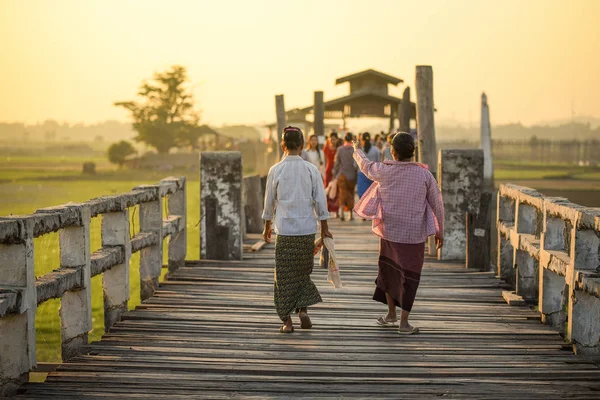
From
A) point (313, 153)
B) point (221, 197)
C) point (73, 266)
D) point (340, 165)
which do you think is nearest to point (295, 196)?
point (73, 266)

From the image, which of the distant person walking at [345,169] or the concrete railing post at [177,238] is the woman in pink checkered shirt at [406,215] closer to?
the concrete railing post at [177,238]

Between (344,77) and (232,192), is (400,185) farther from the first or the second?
(344,77)

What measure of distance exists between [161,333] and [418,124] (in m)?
6.71

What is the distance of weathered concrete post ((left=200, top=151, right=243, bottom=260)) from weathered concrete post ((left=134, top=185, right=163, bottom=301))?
1725 millimetres

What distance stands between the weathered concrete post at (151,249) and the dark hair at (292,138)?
2.48 meters

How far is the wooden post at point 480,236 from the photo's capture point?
11.1 meters

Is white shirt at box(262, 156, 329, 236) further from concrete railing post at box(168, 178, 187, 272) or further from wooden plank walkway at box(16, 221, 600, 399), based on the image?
concrete railing post at box(168, 178, 187, 272)

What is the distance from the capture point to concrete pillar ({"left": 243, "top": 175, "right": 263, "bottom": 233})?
624 inches

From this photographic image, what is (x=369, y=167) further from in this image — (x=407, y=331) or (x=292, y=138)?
(x=407, y=331)

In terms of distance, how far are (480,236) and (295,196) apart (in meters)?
4.25

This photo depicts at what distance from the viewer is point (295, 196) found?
760 cm

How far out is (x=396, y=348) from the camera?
7.01 m

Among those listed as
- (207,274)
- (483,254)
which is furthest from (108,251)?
(483,254)

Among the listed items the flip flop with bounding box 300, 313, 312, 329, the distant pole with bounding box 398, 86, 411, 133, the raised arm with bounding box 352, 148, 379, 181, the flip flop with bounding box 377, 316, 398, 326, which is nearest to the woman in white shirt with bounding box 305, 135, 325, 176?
the distant pole with bounding box 398, 86, 411, 133
